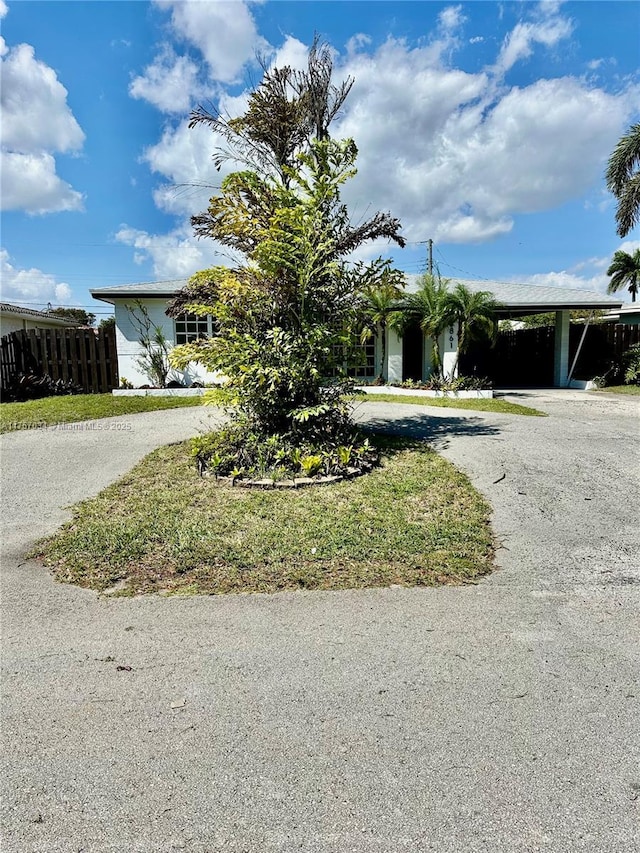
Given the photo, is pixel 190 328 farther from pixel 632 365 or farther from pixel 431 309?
pixel 632 365

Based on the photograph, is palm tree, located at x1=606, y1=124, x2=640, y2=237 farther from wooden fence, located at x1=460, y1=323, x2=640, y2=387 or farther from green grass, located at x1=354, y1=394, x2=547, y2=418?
green grass, located at x1=354, y1=394, x2=547, y2=418

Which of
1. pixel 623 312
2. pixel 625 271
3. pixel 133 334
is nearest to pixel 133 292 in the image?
pixel 133 334

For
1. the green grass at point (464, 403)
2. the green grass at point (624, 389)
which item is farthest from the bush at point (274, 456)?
the green grass at point (624, 389)

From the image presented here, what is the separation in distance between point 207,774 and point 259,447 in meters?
5.02

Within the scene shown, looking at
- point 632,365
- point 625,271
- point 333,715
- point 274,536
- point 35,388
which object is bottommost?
point 333,715

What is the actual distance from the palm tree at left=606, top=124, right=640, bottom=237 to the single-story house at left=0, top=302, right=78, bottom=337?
63.9 feet

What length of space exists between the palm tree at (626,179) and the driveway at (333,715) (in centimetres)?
1595

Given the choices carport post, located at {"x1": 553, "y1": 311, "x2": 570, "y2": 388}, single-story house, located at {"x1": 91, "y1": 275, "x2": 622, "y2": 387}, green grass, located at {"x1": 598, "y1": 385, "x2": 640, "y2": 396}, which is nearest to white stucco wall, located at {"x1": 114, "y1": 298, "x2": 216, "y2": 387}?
single-story house, located at {"x1": 91, "y1": 275, "x2": 622, "y2": 387}

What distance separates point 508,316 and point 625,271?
59.0 ft

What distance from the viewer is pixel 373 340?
58.1 feet

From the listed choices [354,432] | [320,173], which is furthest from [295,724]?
[320,173]

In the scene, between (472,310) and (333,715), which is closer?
(333,715)

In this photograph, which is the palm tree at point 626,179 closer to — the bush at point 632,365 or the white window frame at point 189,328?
the bush at point 632,365

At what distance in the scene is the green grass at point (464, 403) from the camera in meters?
12.3
